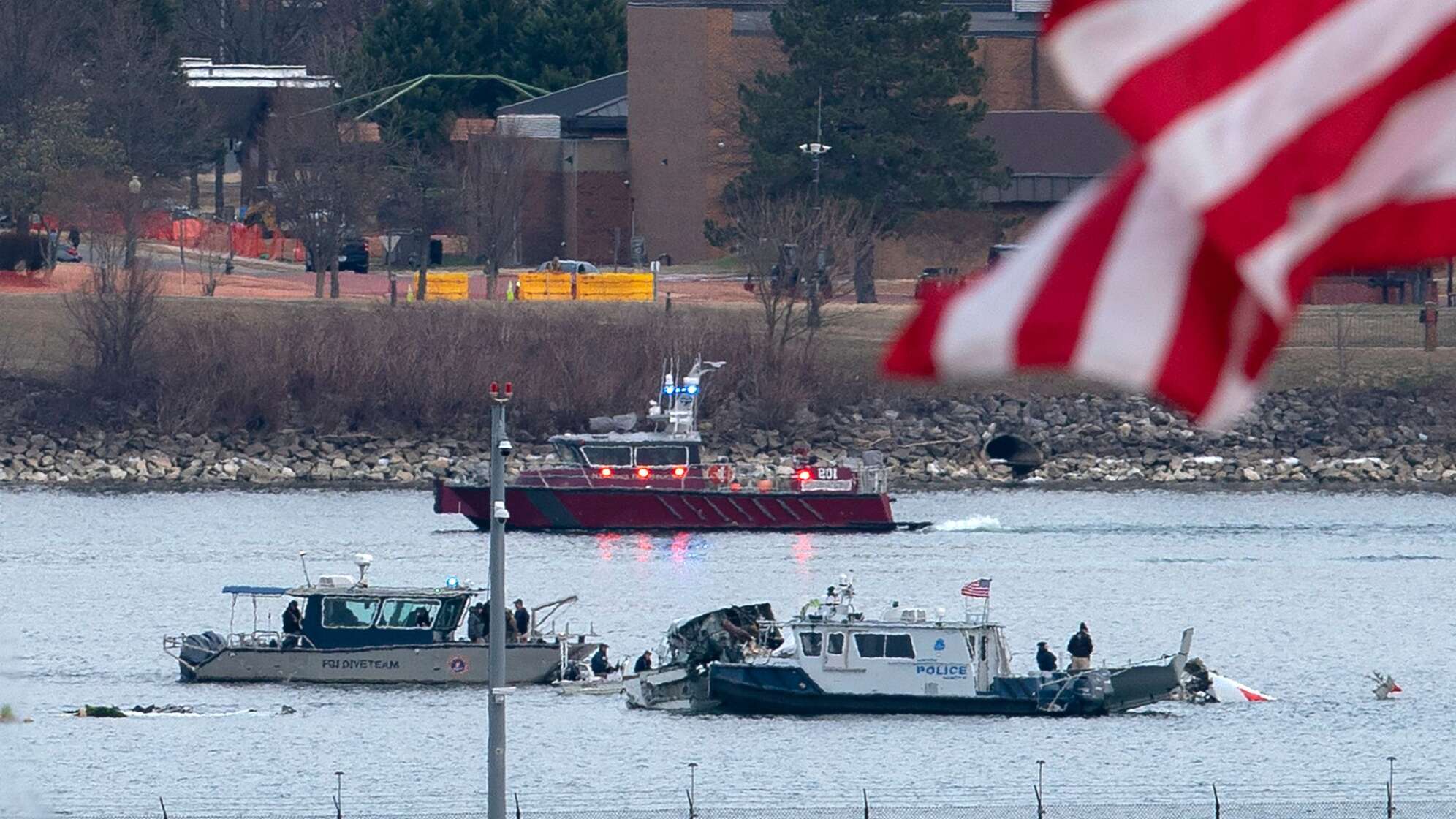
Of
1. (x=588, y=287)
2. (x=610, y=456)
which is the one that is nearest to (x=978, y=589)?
(x=610, y=456)

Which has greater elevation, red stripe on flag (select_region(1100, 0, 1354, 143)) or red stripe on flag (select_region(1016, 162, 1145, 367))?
red stripe on flag (select_region(1100, 0, 1354, 143))

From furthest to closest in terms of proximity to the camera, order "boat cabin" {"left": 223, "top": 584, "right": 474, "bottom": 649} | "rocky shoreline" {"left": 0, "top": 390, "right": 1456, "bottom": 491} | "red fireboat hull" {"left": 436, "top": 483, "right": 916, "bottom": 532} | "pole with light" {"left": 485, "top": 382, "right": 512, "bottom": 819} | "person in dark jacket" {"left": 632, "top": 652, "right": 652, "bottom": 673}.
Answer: "rocky shoreline" {"left": 0, "top": 390, "right": 1456, "bottom": 491} → "red fireboat hull" {"left": 436, "top": 483, "right": 916, "bottom": 532} → "person in dark jacket" {"left": 632, "top": 652, "right": 652, "bottom": 673} → "boat cabin" {"left": 223, "top": 584, "right": 474, "bottom": 649} → "pole with light" {"left": 485, "top": 382, "right": 512, "bottom": 819}

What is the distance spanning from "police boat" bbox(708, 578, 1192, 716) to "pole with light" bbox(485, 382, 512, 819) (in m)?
18.1

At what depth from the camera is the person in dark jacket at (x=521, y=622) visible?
46781 millimetres

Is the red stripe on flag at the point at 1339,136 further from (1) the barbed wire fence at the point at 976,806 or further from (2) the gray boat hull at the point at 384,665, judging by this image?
(2) the gray boat hull at the point at 384,665

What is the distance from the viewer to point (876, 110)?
88.0 m

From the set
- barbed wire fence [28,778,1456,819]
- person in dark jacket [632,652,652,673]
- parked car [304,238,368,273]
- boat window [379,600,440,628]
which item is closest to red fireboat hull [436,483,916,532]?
boat window [379,600,440,628]

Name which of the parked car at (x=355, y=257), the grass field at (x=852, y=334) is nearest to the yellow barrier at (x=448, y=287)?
the grass field at (x=852, y=334)

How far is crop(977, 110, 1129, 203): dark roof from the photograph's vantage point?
9862 cm

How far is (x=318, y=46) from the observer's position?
139m

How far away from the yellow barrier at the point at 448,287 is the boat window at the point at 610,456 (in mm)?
29069

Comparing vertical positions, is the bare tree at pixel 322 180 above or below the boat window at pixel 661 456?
above

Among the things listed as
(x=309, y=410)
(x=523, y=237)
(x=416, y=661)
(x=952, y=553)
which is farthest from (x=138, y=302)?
(x=416, y=661)

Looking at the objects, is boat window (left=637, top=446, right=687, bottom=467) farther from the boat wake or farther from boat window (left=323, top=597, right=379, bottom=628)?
boat window (left=323, top=597, right=379, bottom=628)
